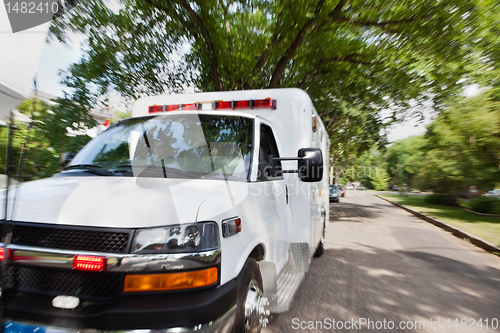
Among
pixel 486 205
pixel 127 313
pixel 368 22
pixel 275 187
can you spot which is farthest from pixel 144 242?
pixel 486 205

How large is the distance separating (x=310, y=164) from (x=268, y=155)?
0.55 m

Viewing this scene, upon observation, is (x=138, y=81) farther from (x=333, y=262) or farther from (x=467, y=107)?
(x=467, y=107)

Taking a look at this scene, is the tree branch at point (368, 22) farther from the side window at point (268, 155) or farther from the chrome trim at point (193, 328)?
the chrome trim at point (193, 328)

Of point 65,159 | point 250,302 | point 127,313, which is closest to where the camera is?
point 127,313

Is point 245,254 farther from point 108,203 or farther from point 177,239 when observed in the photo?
point 108,203

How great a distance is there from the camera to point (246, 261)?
2.50 meters

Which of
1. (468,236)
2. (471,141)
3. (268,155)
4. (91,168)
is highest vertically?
(471,141)

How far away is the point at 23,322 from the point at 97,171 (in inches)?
45.2

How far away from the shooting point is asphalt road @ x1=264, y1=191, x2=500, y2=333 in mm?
3693

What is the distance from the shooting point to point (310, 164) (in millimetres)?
2967

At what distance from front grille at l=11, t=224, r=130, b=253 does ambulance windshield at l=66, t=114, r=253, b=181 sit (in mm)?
689

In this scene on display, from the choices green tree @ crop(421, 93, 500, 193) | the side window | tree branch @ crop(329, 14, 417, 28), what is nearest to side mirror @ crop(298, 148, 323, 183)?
the side window

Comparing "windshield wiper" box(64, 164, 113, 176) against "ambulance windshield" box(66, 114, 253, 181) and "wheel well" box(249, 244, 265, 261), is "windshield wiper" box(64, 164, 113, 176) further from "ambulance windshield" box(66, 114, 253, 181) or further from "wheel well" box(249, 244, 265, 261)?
"wheel well" box(249, 244, 265, 261)

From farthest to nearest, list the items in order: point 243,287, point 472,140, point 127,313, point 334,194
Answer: point 334,194 < point 472,140 < point 243,287 < point 127,313
